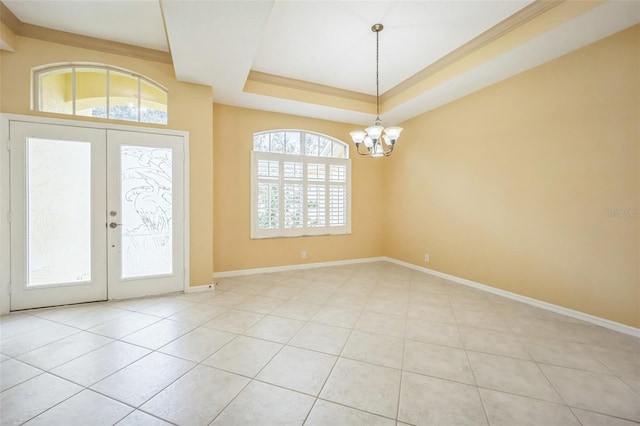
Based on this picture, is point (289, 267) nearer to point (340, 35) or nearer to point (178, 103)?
point (178, 103)

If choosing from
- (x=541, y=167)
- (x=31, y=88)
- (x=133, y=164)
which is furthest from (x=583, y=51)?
(x=31, y=88)

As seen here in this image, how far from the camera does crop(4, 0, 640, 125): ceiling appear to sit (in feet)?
7.77

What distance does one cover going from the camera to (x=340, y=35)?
119 inches

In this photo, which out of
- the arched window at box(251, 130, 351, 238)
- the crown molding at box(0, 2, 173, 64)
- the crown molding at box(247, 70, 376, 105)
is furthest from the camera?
Answer: the arched window at box(251, 130, 351, 238)

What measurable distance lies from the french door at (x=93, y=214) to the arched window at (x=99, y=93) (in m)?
0.25

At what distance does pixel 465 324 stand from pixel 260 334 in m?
2.09

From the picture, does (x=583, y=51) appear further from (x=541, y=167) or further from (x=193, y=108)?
(x=193, y=108)

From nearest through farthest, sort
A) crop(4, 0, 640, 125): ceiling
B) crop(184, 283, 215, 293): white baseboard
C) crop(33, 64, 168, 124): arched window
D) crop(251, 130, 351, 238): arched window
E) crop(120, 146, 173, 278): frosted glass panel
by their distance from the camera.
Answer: crop(4, 0, 640, 125): ceiling → crop(33, 64, 168, 124): arched window → crop(120, 146, 173, 278): frosted glass panel → crop(184, 283, 215, 293): white baseboard → crop(251, 130, 351, 238): arched window

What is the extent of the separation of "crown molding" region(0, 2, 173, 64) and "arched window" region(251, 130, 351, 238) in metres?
1.79

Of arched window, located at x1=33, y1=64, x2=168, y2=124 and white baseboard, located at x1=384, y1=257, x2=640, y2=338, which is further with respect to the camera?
arched window, located at x1=33, y1=64, x2=168, y2=124

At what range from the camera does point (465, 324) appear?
104 inches

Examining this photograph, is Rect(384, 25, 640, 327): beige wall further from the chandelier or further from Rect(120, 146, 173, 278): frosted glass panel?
Rect(120, 146, 173, 278): frosted glass panel

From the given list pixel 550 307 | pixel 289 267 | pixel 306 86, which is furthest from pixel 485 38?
pixel 289 267

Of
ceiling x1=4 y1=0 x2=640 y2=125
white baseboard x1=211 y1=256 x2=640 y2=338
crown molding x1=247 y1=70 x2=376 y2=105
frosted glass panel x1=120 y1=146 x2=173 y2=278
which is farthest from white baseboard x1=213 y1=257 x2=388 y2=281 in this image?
crown molding x1=247 y1=70 x2=376 y2=105
